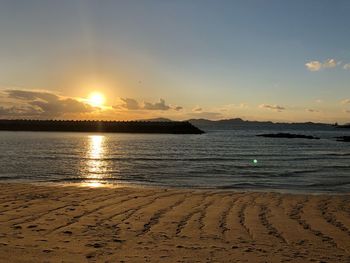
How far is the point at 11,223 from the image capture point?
9578 mm

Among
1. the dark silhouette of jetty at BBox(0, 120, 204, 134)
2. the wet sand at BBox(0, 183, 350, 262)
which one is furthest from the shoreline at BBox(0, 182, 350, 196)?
the dark silhouette of jetty at BBox(0, 120, 204, 134)

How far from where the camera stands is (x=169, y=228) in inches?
371

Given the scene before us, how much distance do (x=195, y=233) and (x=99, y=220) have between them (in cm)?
263

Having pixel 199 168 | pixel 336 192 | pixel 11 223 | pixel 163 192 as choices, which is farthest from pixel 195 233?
pixel 199 168

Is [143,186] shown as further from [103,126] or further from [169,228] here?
[103,126]

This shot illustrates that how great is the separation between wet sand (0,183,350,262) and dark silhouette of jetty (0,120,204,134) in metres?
116

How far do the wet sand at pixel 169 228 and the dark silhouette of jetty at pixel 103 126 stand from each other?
4565 inches

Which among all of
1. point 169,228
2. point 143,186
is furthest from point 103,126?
point 169,228

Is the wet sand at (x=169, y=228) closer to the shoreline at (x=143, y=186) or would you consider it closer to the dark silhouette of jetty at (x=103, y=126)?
the shoreline at (x=143, y=186)

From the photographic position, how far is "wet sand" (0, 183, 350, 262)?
726cm

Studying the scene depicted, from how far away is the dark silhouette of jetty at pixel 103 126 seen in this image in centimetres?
13245

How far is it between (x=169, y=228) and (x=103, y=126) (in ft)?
462

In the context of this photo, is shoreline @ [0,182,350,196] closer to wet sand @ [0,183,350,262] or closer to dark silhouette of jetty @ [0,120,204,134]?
wet sand @ [0,183,350,262]

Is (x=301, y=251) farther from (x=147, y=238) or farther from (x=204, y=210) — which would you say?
(x=204, y=210)
